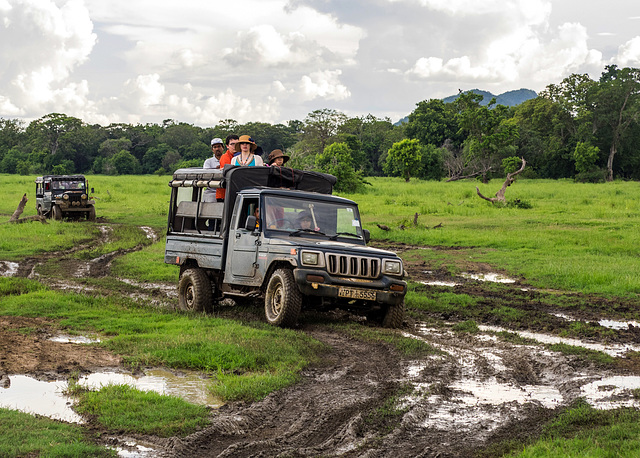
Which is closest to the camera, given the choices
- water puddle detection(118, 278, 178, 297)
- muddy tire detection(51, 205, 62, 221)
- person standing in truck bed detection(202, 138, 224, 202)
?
person standing in truck bed detection(202, 138, 224, 202)

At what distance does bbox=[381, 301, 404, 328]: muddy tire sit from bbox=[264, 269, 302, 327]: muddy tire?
1430mm

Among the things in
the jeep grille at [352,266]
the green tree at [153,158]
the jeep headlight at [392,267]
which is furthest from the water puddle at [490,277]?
the green tree at [153,158]

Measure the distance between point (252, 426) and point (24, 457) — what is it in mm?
1776

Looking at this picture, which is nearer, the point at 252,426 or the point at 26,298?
the point at 252,426

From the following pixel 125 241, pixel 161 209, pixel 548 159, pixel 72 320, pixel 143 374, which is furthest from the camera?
pixel 548 159

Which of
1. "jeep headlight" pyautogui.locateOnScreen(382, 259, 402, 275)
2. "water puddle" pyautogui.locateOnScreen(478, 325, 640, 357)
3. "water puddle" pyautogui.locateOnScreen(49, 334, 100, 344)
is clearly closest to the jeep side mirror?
"jeep headlight" pyautogui.locateOnScreen(382, 259, 402, 275)

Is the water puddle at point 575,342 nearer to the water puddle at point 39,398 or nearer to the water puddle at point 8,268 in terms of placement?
the water puddle at point 39,398

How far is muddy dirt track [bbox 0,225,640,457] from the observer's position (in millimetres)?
5492

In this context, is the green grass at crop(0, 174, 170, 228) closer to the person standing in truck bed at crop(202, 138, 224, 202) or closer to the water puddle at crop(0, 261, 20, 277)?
the water puddle at crop(0, 261, 20, 277)

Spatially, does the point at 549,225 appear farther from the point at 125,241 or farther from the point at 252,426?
the point at 252,426

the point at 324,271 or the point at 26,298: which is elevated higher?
the point at 324,271

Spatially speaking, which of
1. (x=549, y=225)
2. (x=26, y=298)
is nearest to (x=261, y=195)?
(x=26, y=298)

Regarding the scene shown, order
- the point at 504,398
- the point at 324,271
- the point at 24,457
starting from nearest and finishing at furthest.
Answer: the point at 24,457
the point at 504,398
the point at 324,271

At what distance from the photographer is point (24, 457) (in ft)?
16.4
